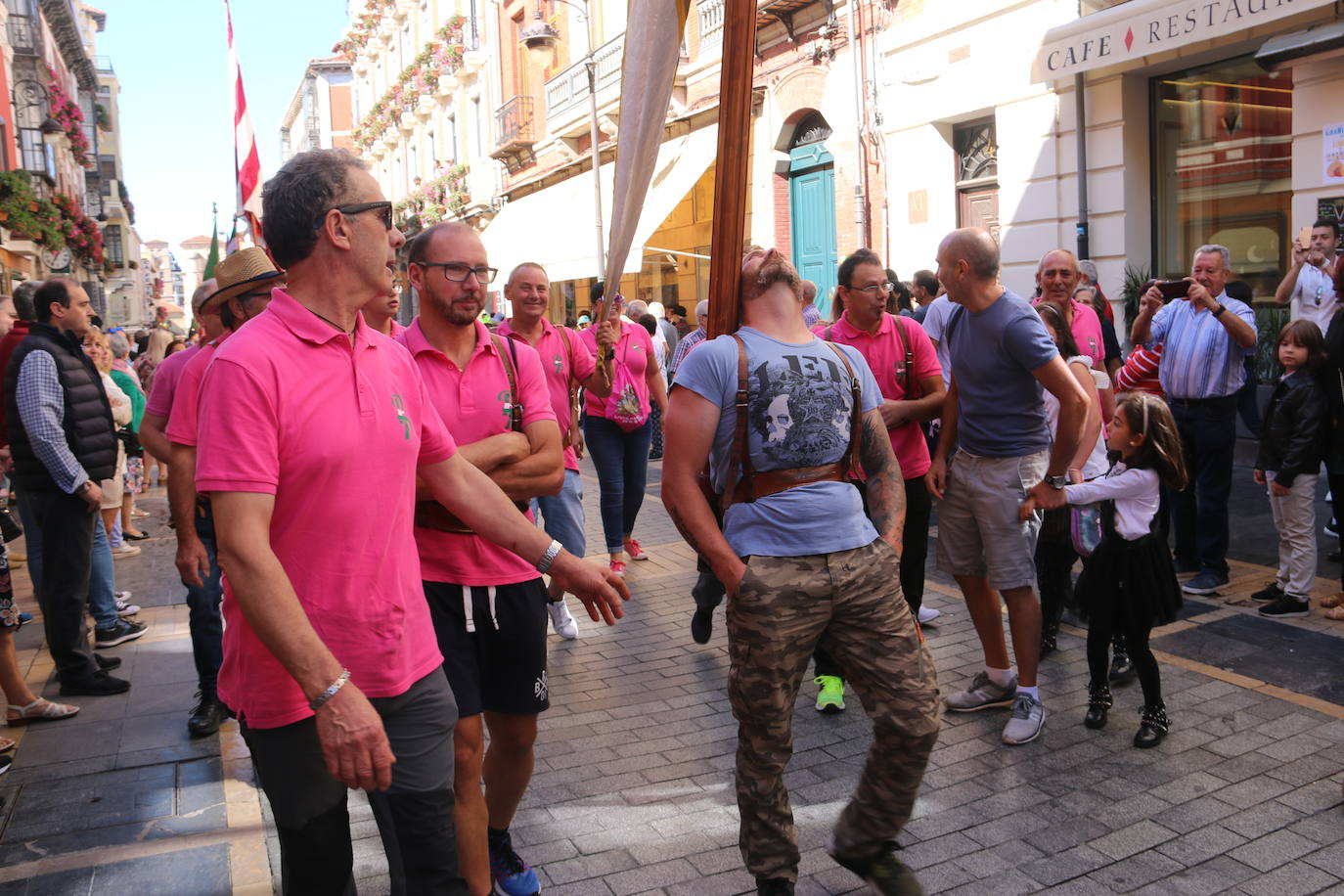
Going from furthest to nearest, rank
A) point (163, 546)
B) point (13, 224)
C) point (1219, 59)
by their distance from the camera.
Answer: point (13, 224)
point (1219, 59)
point (163, 546)

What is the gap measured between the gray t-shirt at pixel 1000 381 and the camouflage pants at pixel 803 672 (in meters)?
1.53

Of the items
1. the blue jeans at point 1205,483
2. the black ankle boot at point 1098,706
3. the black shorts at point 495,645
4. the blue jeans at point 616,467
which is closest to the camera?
the black shorts at point 495,645

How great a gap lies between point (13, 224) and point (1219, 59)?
768 inches

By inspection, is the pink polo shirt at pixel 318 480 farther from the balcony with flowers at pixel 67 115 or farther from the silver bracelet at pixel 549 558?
the balcony with flowers at pixel 67 115

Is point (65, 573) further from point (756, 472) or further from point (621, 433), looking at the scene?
point (756, 472)

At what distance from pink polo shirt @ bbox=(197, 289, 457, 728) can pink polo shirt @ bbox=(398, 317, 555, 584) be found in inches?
30.7

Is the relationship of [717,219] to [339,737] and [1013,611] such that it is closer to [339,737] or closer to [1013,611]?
[339,737]

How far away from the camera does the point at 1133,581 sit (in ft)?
14.4

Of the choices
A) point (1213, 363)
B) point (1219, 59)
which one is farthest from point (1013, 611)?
point (1219, 59)

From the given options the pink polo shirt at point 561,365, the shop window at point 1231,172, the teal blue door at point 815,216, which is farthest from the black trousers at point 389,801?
the teal blue door at point 815,216

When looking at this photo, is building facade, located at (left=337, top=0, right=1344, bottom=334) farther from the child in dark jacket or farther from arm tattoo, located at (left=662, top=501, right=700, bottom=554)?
arm tattoo, located at (left=662, top=501, right=700, bottom=554)

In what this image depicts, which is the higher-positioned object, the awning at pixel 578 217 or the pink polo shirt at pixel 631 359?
the awning at pixel 578 217

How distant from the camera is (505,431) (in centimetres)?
353

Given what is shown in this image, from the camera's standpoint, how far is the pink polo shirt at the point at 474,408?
10.7ft
